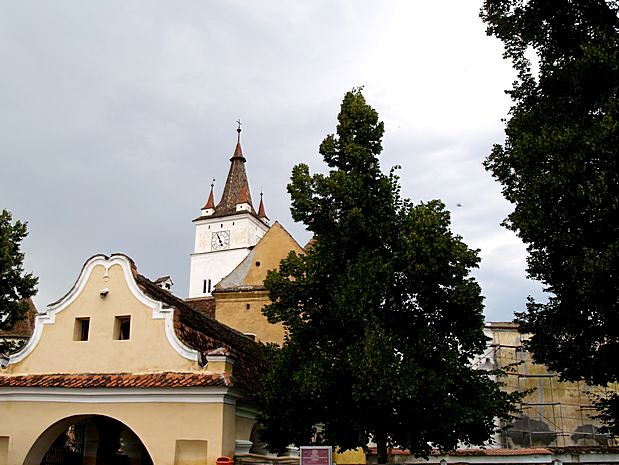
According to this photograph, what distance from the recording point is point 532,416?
30.0m

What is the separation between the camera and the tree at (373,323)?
508 inches

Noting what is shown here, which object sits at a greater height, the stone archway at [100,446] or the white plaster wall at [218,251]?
the white plaster wall at [218,251]

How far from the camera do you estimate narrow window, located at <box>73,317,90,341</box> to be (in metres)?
17.2

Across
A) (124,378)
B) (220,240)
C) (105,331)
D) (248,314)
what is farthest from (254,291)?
(220,240)

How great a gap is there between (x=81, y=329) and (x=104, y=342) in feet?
3.35

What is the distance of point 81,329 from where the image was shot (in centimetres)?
1739

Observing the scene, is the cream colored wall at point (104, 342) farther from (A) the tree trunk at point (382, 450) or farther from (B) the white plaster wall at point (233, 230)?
(B) the white plaster wall at point (233, 230)

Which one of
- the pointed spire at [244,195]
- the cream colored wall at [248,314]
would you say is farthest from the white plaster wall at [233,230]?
the cream colored wall at [248,314]

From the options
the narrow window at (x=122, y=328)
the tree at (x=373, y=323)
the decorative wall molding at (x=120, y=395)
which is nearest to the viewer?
the tree at (x=373, y=323)

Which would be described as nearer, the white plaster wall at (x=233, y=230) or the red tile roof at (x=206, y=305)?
the red tile roof at (x=206, y=305)

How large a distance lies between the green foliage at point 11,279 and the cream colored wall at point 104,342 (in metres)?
3.98

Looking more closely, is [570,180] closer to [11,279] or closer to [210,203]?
[11,279]

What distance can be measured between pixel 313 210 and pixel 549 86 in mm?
5571

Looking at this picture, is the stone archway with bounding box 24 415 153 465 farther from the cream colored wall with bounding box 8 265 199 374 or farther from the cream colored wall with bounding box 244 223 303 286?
the cream colored wall with bounding box 244 223 303 286
